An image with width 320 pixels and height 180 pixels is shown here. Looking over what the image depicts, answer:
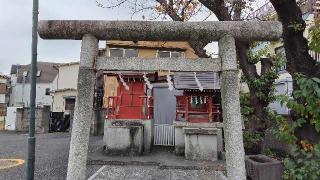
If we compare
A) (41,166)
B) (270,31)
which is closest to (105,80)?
(41,166)

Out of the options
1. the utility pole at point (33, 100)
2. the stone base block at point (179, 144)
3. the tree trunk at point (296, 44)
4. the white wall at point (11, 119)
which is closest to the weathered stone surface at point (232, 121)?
the tree trunk at point (296, 44)

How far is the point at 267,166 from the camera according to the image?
31.8 ft

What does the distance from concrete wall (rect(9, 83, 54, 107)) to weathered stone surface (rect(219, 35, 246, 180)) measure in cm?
4963

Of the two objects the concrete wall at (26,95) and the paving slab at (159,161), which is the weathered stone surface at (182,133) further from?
the concrete wall at (26,95)

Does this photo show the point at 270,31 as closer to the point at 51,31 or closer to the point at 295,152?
the point at 295,152

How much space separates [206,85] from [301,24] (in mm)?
10463

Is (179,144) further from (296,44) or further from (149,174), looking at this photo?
(296,44)

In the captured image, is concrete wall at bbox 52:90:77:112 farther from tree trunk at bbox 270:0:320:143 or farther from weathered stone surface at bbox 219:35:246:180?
weathered stone surface at bbox 219:35:246:180

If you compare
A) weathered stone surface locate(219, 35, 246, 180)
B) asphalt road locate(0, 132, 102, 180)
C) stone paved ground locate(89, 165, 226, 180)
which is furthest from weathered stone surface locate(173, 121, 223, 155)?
weathered stone surface locate(219, 35, 246, 180)

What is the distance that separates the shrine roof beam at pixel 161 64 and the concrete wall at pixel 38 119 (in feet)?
88.7

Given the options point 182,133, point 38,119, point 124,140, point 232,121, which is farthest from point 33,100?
point 38,119

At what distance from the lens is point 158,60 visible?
6.60 meters

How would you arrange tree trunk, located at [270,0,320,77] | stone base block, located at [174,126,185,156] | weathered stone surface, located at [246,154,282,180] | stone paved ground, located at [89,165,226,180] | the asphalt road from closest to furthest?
tree trunk, located at [270,0,320,77], weathered stone surface, located at [246,154,282,180], the asphalt road, stone paved ground, located at [89,165,226,180], stone base block, located at [174,126,185,156]

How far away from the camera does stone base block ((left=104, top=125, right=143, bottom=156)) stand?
1902 centimetres
